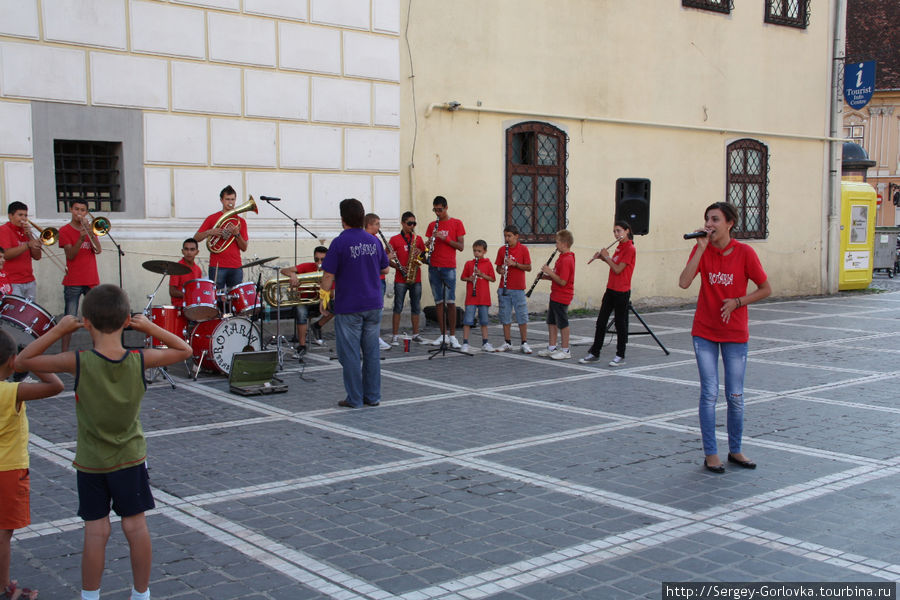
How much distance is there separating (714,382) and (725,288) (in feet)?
2.14

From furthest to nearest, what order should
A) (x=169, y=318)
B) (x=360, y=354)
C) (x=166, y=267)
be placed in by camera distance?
(x=169, y=318)
(x=166, y=267)
(x=360, y=354)

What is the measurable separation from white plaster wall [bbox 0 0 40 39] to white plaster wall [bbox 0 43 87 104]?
0.15 metres

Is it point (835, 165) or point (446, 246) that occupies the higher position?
point (835, 165)

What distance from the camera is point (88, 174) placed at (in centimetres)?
1170

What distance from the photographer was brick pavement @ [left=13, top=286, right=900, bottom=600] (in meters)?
4.43

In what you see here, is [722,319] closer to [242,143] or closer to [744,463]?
[744,463]

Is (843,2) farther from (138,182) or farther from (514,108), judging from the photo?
(138,182)

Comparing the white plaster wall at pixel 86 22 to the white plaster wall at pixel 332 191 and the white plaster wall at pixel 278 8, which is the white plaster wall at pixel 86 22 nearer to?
the white plaster wall at pixel 278 8

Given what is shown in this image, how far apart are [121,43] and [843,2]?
652 inches

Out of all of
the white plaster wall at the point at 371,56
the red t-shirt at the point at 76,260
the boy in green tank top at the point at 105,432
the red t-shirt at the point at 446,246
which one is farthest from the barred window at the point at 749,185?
the boy in green tank top at the point at 105,432

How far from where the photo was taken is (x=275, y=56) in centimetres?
1277

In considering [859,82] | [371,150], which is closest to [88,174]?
[371,150]

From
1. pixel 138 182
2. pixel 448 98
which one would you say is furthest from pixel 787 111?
pixel 138 182

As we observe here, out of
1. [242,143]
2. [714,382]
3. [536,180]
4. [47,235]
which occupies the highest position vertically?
[242,143]
